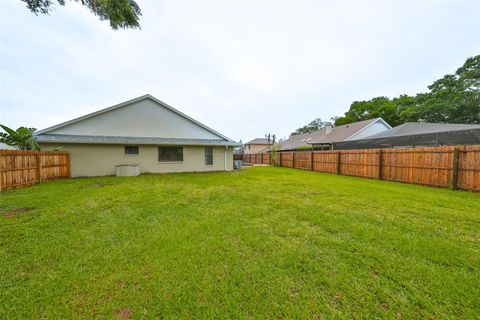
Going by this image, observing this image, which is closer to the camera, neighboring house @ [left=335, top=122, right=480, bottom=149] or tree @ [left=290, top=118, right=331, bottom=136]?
neighboring house @ [left=335, top=122, right=480, bottom=149]

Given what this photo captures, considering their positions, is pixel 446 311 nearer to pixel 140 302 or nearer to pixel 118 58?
pixel 140 302

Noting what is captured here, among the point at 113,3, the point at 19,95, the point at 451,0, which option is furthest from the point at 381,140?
the point at 19,95

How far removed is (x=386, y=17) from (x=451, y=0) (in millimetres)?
2765

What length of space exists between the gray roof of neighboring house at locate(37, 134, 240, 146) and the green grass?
7258mm

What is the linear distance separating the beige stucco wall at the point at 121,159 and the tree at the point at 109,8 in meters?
7.31

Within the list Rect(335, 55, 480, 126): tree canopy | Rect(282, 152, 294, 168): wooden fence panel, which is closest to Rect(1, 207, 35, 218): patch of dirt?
Rect(282, 152, 294, 168): wooden fence panel

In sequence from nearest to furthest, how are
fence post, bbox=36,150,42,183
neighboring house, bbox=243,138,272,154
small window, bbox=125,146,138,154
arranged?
1. fence post, bbox=36,150,42,183
2. small window, bbox=125,146,138,154
3. neighboring house, bbox=243,138,272,154

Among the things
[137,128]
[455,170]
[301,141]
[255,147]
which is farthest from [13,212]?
[255,147]

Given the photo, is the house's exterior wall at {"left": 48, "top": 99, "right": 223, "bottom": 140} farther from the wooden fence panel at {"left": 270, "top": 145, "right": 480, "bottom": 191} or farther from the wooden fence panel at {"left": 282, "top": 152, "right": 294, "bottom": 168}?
the wooden fence panel at {"left": 270, "top": 145, "right": 480, "bottom": 191}

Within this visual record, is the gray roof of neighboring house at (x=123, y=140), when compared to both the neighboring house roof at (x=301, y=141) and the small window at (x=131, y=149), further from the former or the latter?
the neighboring house roof at (x=301, y=141)

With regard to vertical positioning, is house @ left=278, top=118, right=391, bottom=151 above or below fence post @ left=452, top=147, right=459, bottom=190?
above

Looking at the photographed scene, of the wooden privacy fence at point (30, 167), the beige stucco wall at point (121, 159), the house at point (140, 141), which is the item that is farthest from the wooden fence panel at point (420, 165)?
the wooden privacy fence at point (30, 167)

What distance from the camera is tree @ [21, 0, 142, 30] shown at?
5215 mm

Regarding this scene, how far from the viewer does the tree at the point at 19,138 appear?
9000 millimetres
